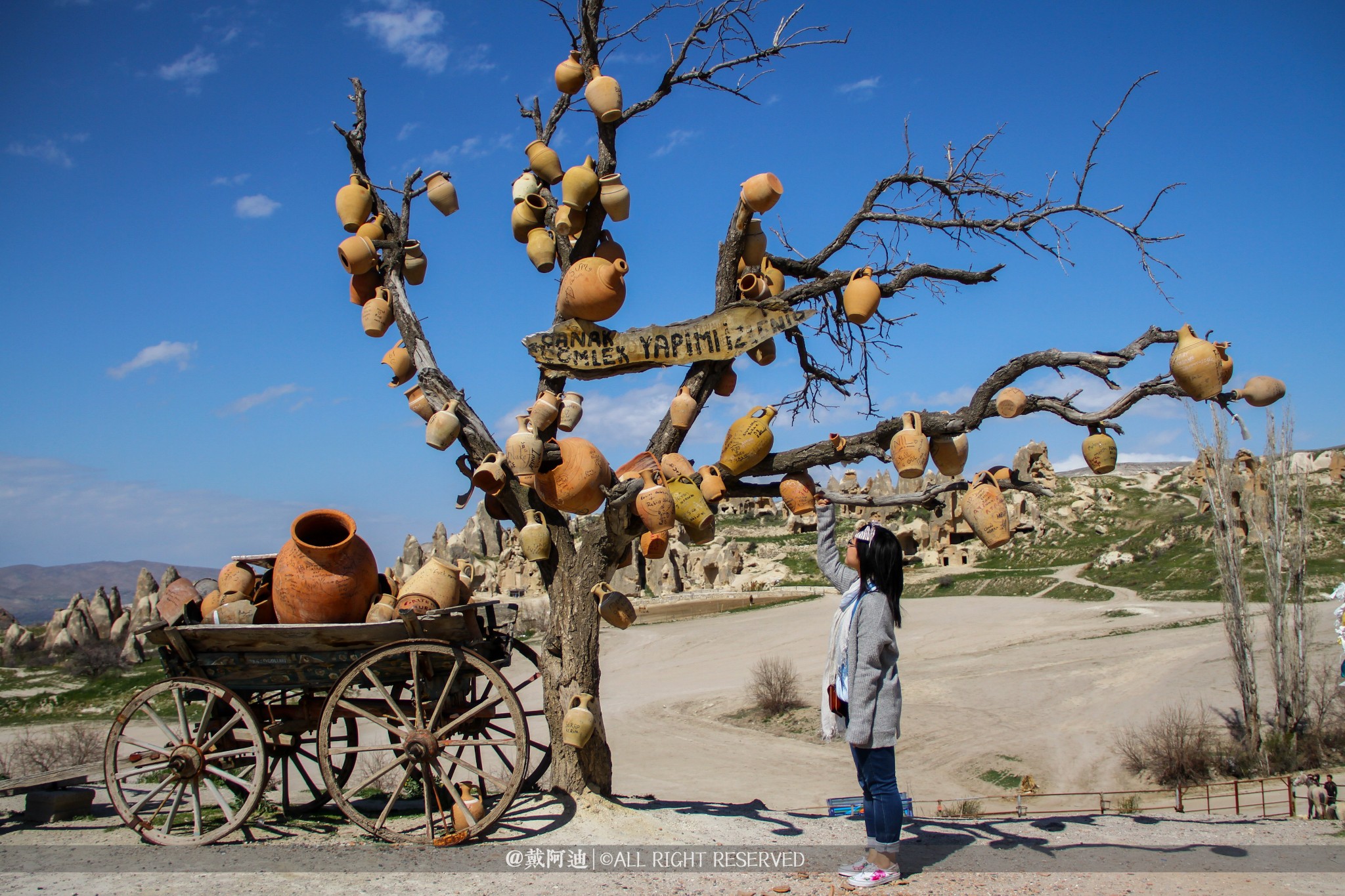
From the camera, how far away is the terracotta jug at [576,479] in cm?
520

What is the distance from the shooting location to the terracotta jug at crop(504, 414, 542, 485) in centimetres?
510

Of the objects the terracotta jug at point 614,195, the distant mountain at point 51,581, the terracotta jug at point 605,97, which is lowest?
the distant mountain at point 51,581

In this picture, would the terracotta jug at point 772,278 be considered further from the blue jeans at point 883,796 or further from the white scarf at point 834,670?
the blue jeans at point 883,796

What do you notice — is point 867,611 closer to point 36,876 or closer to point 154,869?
point 154,869

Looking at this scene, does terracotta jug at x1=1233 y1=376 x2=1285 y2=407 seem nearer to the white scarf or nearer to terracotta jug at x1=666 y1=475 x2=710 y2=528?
the white scarf

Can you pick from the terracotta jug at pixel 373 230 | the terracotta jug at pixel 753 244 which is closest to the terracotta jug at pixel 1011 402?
the terracotta jug at pixel 753 244

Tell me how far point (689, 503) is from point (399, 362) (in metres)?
2.30

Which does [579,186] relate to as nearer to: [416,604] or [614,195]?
[614,195]

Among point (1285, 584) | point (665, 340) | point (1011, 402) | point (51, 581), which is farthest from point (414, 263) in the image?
point (51, 581)

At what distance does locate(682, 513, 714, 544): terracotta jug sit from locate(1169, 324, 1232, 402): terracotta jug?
267cm

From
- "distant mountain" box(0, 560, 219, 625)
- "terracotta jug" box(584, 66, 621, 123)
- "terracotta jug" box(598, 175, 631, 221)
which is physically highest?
"terracotta jug" box(584, 66, 621, 123)

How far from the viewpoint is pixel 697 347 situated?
5793mm

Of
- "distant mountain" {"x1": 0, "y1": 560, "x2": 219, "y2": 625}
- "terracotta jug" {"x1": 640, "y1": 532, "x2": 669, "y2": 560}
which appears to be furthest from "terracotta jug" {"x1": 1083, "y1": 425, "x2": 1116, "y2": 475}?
"distant mountain" {"x1": 0, "y1": 560, "x2": 219, "y2": 625}

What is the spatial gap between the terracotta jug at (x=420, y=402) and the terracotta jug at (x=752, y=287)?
225 centimetres
